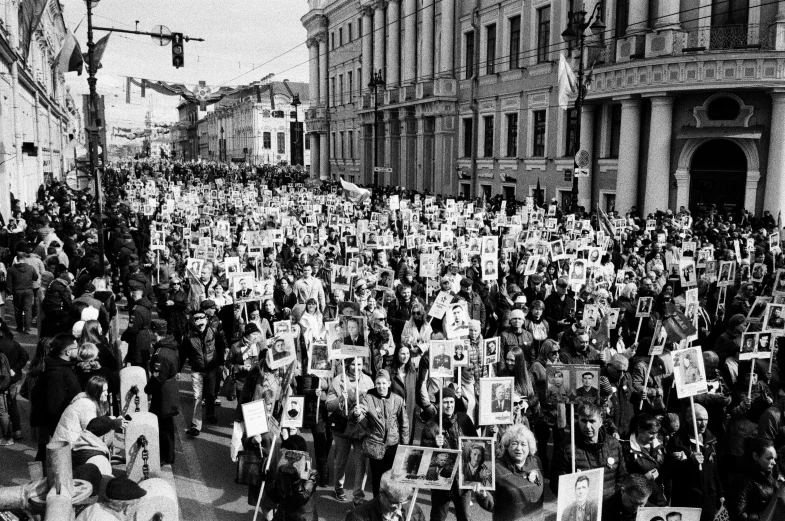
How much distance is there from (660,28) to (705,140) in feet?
13.3

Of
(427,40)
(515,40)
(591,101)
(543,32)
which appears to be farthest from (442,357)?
(427,40)

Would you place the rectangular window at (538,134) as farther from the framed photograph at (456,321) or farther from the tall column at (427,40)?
the framed photograph at (456,321)

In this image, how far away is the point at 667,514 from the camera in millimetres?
4605

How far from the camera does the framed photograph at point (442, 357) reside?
7121 millimetres

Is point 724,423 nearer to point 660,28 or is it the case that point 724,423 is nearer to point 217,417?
point 217,417

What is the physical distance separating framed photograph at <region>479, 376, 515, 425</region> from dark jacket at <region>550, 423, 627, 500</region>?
61 cm

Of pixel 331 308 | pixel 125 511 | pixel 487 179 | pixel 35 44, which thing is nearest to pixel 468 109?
pixel 487 179

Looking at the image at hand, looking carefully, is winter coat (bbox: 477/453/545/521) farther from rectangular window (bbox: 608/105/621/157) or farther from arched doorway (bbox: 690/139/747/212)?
rectangular window (bbox: 608/105/621/157)

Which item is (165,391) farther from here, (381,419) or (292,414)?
(381,419)

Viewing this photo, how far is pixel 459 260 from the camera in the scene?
13875 mm

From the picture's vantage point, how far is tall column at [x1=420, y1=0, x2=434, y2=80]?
4188 centimetres

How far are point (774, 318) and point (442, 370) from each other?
4525 millimetres

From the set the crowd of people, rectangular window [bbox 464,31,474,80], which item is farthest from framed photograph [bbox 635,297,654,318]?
rectangular window [bbox 464,31,474,80]

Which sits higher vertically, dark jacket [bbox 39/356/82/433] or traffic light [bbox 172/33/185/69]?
traffic light [bbox 172/33/185/69]
